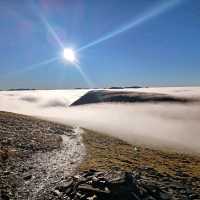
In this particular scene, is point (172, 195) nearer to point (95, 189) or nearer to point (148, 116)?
point (95, 189)

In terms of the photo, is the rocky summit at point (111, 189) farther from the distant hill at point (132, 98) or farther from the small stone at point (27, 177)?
the distant hill at point (132, 98)

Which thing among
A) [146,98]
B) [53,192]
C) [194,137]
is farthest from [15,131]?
[146,98]

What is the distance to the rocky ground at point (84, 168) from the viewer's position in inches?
→ 1161

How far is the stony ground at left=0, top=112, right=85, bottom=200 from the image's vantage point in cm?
3092

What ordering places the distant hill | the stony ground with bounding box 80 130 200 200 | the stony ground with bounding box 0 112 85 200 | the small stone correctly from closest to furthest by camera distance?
1. the stony ground with bounding box 0 112 85 200
2. the small stone
3. the stony ground with bounding box 80 130 200 200
4. the distant hill

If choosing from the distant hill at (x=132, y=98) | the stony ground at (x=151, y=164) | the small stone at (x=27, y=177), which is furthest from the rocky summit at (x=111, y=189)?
the distant hill at (x=132, y=98)

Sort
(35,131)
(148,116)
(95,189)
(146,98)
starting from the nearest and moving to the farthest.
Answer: (95,189)
(35,131)
(148,116)
(146,98)

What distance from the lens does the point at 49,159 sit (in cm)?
4134

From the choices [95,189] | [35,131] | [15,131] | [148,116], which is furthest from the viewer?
[148,116]

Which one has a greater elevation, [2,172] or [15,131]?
[15,131]

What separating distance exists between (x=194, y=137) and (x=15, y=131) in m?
49.7

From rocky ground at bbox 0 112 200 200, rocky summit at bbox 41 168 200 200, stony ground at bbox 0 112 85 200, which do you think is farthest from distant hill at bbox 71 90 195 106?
rocky summit at bbox 41 168 200 200

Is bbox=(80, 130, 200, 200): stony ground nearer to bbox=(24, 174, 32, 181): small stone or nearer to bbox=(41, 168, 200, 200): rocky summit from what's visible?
bbox=(41, 168, 200, 200): rocky summit

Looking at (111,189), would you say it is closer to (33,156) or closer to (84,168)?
(84,168)
